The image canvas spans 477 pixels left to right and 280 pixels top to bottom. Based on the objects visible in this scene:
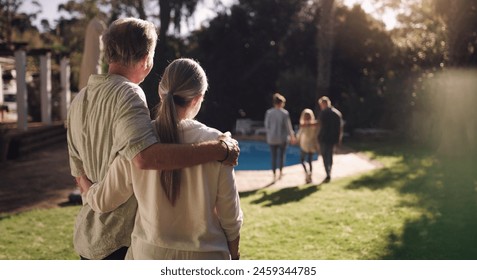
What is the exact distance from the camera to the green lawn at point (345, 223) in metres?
4.94

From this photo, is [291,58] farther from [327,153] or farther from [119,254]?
[119,254]

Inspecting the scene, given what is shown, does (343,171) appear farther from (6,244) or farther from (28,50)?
(28,50)

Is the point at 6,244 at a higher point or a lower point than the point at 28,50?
lower

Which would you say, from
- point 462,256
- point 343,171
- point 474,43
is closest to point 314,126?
point 343,171

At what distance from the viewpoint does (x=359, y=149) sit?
14.6 m

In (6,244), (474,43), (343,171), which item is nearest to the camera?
(6,244)

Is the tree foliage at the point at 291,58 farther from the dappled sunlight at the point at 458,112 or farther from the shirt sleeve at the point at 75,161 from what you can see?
the shirt sleeve at the point at 75,161

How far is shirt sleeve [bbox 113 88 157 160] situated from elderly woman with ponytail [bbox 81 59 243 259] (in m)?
0.06

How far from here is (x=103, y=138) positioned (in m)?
2.02

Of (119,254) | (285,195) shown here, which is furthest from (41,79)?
(119,254)

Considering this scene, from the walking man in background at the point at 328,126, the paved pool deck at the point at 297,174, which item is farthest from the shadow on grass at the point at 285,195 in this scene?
the walking man in background at the point at 328,126

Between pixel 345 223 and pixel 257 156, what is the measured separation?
33.1ft
